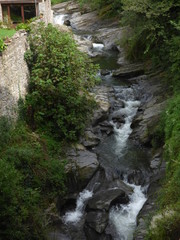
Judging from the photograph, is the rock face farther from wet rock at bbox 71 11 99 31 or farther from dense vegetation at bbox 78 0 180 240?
wet rock at bbox 71 11 99 31

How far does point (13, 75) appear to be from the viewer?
12797 mm

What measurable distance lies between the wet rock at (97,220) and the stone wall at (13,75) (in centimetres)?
508

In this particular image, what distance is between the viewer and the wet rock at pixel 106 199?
436 inches

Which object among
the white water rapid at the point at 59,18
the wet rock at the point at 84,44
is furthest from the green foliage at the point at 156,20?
the white water rapid at the point at 59,18

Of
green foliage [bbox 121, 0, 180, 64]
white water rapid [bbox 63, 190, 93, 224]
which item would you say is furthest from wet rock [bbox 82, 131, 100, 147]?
green foliage [bbox 121, 0, 180, 64]

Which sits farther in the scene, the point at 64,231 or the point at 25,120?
the point at 25,120

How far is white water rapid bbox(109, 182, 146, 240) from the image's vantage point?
10.5 m

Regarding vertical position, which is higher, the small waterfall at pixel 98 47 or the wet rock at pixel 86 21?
the wet rock at pixel 86 21

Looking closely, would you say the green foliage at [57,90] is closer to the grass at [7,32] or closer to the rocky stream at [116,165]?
the grass at [7,32]

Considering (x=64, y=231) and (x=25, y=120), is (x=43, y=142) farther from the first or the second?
(x=64, y=231)

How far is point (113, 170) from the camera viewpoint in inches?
518

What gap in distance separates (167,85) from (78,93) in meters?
5.78

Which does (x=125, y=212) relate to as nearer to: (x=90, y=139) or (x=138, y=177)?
(x=138, y=177)

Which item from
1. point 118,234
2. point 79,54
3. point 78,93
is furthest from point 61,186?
point 79,54
